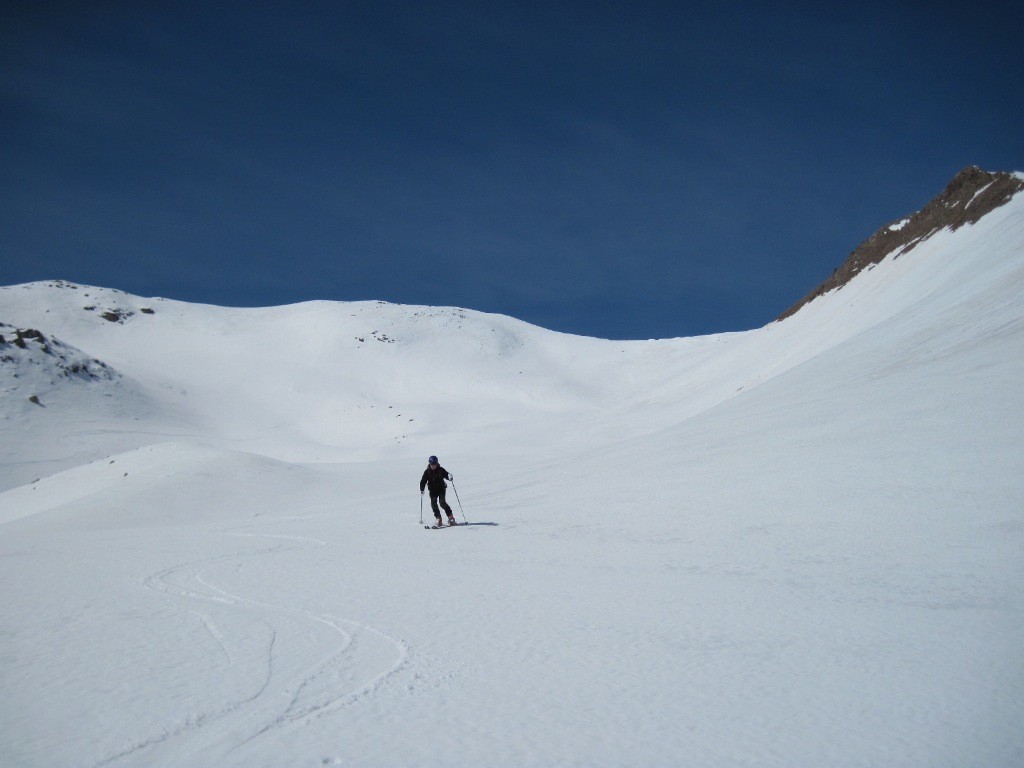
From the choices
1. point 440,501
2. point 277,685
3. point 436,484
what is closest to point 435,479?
point 436,484

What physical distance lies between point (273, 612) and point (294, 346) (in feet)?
242

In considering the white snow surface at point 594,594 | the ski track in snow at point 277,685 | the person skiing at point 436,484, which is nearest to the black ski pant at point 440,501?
the person skiing at point 436,484

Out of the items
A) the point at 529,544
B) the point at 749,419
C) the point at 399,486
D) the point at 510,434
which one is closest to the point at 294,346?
the point at 510,434

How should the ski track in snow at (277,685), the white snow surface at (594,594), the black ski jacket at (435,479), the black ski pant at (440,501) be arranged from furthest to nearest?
the black ski jacket at (435,479), the black ski pant at (440,501), the white snow surface at (594,594), the ski track in snow at (277,685)

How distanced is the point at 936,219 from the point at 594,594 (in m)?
52.8

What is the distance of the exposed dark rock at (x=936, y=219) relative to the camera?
43062 millimetres

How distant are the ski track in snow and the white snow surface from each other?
32 mm

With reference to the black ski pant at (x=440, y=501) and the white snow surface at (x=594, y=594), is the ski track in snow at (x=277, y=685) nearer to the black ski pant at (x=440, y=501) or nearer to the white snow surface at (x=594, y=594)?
the white snow surface at (x=594, y=594)

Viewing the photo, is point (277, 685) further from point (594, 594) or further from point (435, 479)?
point (435, 479)

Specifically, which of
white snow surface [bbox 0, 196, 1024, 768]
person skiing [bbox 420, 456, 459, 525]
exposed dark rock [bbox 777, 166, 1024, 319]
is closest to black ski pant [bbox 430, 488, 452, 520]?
person skiing [bbox 420, 456, 459, 525]

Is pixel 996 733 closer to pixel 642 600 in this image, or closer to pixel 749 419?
pixel 642 600

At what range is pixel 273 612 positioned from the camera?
7957mm

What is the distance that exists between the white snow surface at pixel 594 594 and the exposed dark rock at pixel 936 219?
56.9 feet

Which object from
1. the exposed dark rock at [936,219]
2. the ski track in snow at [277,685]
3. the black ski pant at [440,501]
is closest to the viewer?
the ski track in snow at [277,685]
